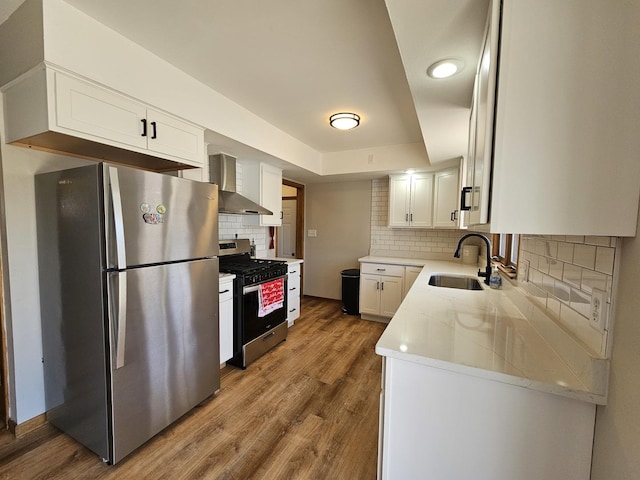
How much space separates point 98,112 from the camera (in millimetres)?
1526

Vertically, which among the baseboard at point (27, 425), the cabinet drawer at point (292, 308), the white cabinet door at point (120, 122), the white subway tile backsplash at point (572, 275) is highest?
the white cabinet door at point (120, 122)

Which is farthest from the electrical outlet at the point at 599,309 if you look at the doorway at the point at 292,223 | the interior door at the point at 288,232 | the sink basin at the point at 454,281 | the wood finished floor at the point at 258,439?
the interior door at the point at 288,232

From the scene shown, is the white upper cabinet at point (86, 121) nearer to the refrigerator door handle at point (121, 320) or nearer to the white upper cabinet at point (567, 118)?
the refrigerator door handle at point (121, 320)

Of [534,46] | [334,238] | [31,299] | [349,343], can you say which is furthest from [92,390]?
[334,238]

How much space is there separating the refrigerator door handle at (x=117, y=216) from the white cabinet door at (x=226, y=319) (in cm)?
93

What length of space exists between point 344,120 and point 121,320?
234 centimetres

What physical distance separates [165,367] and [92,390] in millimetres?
367

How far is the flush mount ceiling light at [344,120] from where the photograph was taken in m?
2.55

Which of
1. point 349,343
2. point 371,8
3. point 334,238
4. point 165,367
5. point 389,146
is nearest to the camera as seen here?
point 371,8

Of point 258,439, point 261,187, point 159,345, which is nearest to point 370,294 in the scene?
point 261,187

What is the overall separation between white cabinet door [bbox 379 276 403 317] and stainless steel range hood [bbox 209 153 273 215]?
1.95 m

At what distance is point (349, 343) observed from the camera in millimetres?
3129

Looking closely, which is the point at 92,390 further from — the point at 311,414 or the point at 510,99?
the point at 510,99

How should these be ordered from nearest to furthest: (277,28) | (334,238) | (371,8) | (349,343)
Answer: (371,8), (277,28), (349,343), (334,238)
